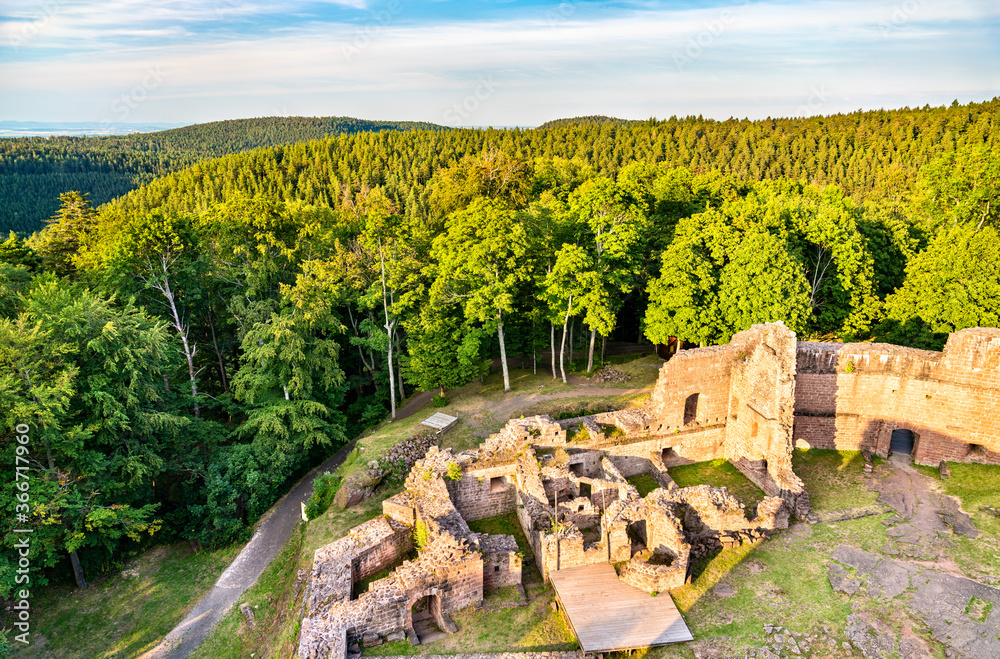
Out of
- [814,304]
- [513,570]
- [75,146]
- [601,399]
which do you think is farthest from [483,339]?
[75,146]

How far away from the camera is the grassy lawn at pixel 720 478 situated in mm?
19000

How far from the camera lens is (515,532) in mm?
17938

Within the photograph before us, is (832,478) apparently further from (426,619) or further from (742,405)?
(426,619)

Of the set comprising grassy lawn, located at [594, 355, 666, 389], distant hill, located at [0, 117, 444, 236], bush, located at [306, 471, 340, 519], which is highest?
distant hill, located at [0, 117, 444, 236]

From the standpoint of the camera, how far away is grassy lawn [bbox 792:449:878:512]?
59.8 feet

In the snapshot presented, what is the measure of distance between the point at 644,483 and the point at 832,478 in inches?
262

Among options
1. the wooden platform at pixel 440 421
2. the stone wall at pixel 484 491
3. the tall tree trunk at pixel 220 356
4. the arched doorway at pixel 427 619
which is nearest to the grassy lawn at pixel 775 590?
the arched doorway at pixel 427 619

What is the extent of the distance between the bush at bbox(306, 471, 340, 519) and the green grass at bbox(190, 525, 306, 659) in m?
1.96

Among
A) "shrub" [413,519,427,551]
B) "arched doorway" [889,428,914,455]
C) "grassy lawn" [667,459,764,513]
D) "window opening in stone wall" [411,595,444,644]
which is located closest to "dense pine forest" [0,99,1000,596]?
"arched doorway" [889,428,914,455]

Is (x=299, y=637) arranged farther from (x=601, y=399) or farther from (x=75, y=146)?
(x=75, y=146)

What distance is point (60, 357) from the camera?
17.6 meters

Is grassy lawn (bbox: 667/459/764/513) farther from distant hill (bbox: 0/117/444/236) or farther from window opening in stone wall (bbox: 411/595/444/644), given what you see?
distant hill (bbox: 0/117/444/236)

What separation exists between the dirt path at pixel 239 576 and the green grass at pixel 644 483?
42.0 ft

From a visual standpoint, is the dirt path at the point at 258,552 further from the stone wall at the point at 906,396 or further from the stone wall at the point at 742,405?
the stone wall at the point at 906,396
